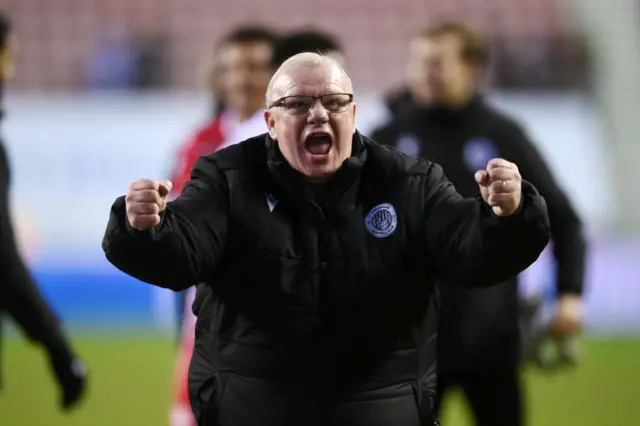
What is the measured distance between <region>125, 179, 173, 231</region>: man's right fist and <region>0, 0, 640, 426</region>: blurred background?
17.4 ft

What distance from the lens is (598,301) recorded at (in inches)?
494

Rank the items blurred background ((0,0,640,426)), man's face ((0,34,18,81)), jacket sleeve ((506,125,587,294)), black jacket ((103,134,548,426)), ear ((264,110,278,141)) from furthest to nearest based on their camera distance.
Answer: blurred background ((0,0,640,426))
jacket sleeve ((506,125,587,294))
man's face ((0,34,18,81))
ear ((264,110,278,141))
black jacket ((103,134,548,426))

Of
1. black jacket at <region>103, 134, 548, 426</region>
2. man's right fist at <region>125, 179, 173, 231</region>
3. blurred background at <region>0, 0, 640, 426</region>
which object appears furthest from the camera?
blurred background at <region>0, 0, 640, 426</region>

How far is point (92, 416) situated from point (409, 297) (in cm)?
539

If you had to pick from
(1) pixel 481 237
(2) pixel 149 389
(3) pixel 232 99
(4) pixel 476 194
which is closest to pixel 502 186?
(1) pixel 481 237

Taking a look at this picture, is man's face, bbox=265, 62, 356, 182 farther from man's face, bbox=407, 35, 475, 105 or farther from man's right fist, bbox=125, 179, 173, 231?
man's face, bbox=407, 35, 475, 105

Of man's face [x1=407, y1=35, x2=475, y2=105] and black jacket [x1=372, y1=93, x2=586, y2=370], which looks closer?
black jacket [x1=372, y1=93, x2=586, y2=370]

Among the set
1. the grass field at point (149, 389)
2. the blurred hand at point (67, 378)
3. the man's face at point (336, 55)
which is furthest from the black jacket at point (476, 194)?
the grass field at point (149, 389)

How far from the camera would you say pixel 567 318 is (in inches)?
221

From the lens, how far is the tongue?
3.47 meters

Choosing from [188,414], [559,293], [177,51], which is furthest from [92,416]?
[177,51]

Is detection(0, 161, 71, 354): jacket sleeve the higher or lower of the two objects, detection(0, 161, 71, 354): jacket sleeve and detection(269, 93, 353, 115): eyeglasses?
the lower

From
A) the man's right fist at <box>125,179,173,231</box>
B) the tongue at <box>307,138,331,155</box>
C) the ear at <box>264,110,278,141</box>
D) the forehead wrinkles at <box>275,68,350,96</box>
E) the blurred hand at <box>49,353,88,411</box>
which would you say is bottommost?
the blurred hand at <box>49,353,88,411</box>

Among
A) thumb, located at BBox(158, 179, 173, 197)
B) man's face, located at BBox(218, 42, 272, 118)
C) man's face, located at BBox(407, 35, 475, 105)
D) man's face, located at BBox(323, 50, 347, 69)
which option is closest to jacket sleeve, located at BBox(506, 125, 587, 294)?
man's face, located at BBox(407, 35, 475, 105)
